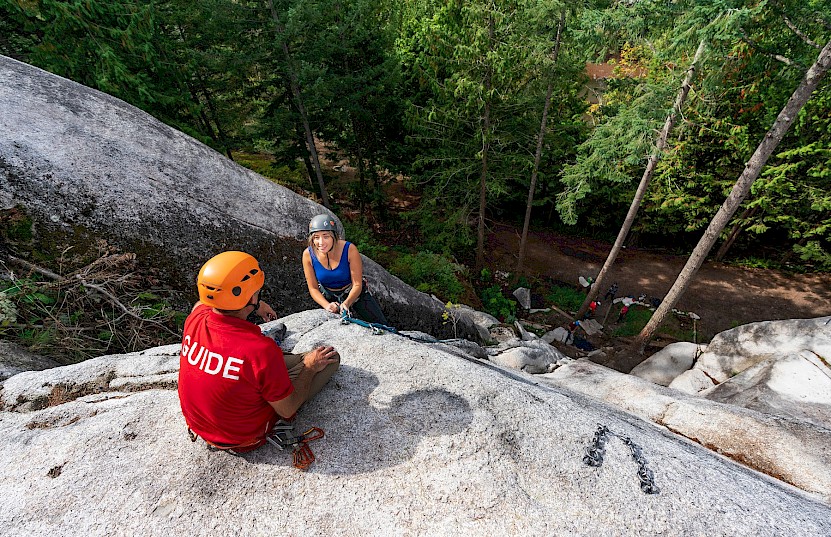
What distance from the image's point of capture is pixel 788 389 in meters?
6.52

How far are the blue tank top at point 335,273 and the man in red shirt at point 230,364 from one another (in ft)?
7.20

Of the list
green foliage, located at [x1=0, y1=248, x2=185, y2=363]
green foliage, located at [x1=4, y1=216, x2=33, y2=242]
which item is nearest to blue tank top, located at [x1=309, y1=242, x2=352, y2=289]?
green foliage, located at [x1=0, y1=248, x2=185, y2=363]

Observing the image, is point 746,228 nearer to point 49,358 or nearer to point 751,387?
point 751,387

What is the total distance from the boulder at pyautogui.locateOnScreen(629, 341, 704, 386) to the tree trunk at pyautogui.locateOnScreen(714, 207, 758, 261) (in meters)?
12.7

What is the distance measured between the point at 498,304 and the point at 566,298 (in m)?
4.51

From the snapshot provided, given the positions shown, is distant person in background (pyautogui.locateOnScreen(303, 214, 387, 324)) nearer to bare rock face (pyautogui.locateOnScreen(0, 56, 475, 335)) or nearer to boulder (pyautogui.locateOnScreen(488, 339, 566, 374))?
bare rock face (pyautogui.locateOnScreen(0, 56, 475, 335))

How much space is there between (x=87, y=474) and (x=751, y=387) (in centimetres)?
987

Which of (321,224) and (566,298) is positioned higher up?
(321,224)

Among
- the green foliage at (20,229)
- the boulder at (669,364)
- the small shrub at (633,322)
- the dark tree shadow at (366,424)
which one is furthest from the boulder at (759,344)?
the green foliage at (20,229)

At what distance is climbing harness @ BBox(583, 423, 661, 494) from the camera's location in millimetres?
3209

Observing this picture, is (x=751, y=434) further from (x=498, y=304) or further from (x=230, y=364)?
(x=498, y=304)

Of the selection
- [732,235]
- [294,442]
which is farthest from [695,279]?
[294,442]

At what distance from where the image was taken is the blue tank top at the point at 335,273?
17.6 ft

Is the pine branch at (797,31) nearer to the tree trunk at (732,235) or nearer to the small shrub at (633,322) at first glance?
the small shrub at (633,322)
